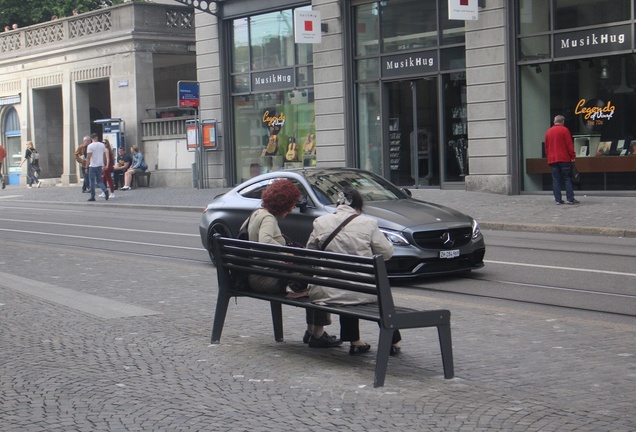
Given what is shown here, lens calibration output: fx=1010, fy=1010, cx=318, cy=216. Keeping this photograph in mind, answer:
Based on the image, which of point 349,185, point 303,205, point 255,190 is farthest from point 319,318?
point 255,190

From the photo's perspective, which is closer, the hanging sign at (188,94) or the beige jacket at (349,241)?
the beige jacket at (349,241)

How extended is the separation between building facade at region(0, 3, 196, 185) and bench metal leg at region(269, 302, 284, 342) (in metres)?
26.6

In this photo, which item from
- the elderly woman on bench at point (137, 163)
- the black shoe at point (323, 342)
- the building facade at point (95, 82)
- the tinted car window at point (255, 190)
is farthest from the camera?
the building facade at point (95, 82)

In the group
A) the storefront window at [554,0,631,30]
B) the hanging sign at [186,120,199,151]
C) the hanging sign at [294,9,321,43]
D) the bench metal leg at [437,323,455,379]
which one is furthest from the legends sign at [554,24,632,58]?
the bench metal leg at [437,323,455,379]

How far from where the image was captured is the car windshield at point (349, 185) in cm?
1263

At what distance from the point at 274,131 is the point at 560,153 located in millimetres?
12887

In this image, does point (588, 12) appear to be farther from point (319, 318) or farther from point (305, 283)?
point (305, 283)

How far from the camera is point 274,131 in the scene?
31.4 m

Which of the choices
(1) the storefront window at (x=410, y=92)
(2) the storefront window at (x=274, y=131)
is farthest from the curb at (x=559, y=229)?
(2) the storefront window at (x=274, y=131)

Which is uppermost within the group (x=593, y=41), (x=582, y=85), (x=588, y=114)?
(x=593, y=41)

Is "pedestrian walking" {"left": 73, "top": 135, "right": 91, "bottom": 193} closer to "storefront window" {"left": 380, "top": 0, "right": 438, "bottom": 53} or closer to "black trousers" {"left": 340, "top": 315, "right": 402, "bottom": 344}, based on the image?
"storefront window" {"left": 380, "top": 0, "right": 438, "bottom": 53}

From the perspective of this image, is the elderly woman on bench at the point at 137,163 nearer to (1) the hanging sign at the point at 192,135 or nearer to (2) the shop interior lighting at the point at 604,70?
(1) the hanging sign at the point at 192,135

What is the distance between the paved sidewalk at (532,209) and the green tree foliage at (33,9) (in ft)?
92.3

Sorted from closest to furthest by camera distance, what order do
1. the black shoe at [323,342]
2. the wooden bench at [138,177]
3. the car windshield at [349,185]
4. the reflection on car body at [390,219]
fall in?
the black shoe at [323,342] → the reflection on car body at [390,219] → the car windshield at [349,185] → the wooden bench at [138,177]
